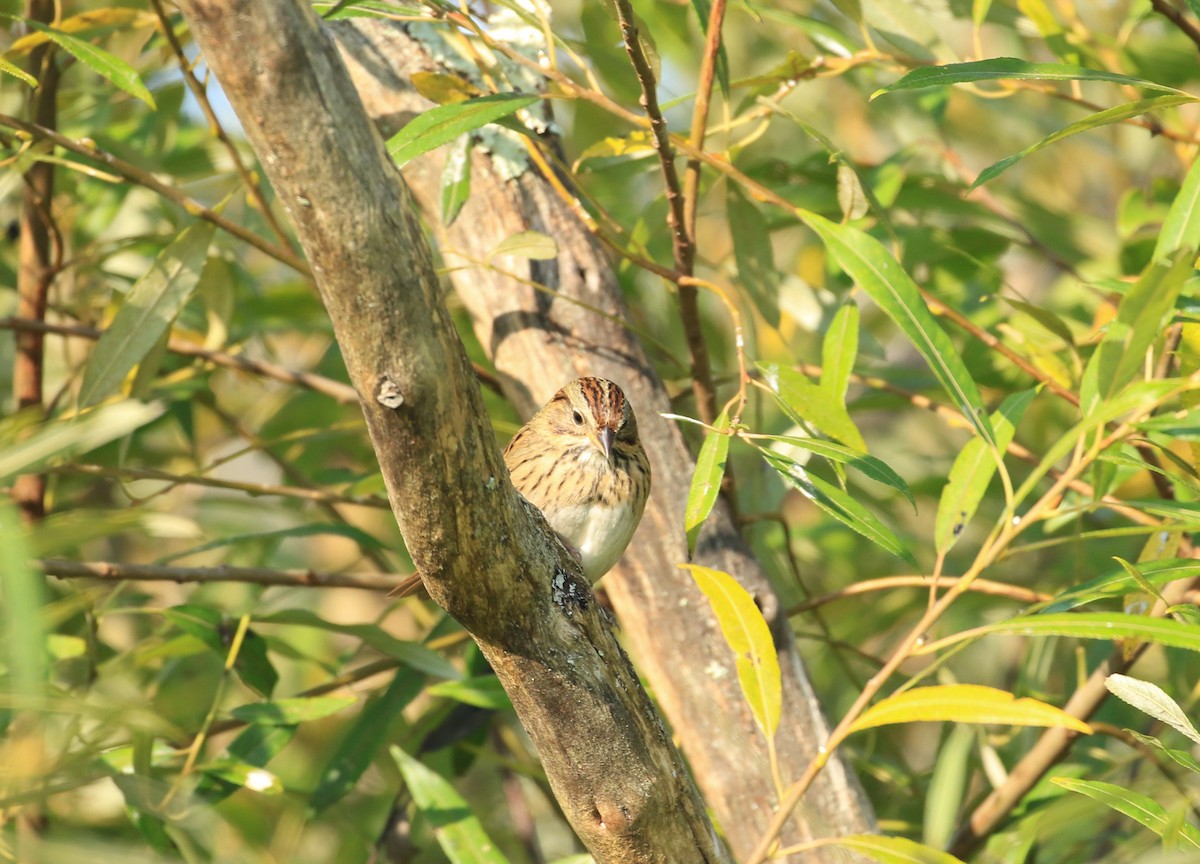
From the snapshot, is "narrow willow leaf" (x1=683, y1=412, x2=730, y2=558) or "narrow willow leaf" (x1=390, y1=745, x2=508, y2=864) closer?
"narrow willow leaf" (x1=683, y1=412, x2=730, y2=558)

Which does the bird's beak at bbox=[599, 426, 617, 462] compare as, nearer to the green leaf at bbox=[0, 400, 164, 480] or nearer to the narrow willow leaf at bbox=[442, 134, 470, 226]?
the narrow willow leaf at bbox=[442, 134, 470, 226]

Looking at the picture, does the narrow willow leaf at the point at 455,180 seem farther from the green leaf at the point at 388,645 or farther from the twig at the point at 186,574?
the green leaf at the point at 388,645

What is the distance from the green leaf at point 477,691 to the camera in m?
3.32

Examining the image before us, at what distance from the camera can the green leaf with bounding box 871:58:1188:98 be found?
2322mm

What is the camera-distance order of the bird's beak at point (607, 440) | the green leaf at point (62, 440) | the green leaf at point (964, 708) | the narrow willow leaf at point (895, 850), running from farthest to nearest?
the bird's beak at point (607, 440) → the narrow willow leaf at point (895, 850) → the green leaf at point (964, 708) → the green leaf at point (62, 440)

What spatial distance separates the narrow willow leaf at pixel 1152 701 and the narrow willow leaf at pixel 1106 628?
0.27 metres

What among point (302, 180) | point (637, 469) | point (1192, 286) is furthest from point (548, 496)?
point (302, 180)

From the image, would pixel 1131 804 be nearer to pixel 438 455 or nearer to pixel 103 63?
pixel 438 455

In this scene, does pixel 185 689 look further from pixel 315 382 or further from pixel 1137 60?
Result: pixel 1137 60

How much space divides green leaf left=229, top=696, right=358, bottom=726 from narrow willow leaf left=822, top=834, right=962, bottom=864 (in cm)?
158

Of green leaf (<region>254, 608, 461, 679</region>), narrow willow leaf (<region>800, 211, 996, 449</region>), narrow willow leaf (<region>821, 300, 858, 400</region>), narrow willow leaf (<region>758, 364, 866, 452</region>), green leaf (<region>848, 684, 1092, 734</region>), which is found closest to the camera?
green leaf (<region>848, 684, 1092, 734</region>)

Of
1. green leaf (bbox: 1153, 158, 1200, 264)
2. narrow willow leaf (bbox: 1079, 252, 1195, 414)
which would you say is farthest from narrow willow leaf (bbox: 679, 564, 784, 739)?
green leaf (bbox: 1153, 158, 1200, 264)

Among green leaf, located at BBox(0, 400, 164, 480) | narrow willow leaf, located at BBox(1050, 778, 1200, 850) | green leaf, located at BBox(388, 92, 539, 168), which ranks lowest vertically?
narrow willow leaf, located at BBox(1050, 778, 1200, 850)

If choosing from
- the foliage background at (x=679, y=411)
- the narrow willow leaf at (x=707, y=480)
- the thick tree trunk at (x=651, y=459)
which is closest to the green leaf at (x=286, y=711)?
the foliage background at (x=679, y=411)
